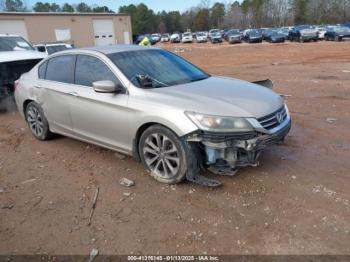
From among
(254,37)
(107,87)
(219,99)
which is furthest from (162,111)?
(254,37)

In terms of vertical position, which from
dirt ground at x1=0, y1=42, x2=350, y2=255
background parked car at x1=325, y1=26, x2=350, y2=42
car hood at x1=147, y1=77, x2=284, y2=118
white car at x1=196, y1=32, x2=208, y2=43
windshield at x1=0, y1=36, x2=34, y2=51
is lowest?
white car at x1=196, y1=32, x2=208, y2=43

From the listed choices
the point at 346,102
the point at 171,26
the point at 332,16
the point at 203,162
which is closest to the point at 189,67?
the point at 203,162

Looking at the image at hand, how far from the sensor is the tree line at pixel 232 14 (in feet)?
246

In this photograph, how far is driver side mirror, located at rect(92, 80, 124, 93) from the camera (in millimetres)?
4223

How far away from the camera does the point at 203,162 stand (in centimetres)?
394

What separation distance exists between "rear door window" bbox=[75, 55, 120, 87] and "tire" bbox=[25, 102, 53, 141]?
1.21 m

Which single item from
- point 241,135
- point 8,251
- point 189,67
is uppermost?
point 189,67

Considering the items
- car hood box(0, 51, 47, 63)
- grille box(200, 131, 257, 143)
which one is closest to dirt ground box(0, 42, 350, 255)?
grille box(200, 131, 257, 143)

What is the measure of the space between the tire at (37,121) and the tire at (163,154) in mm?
2309

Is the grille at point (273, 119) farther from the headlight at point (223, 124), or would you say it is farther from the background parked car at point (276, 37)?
the background parked car at point (276, 37)

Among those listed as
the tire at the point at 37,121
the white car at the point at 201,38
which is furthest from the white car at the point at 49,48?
the white car at the point at 201,38

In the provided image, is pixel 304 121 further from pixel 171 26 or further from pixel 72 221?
pixel 171 26

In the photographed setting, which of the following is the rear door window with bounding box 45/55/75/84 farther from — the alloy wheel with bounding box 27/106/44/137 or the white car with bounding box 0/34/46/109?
the white car with bounding box 0/34/46/109

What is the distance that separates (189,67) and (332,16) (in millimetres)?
79832
